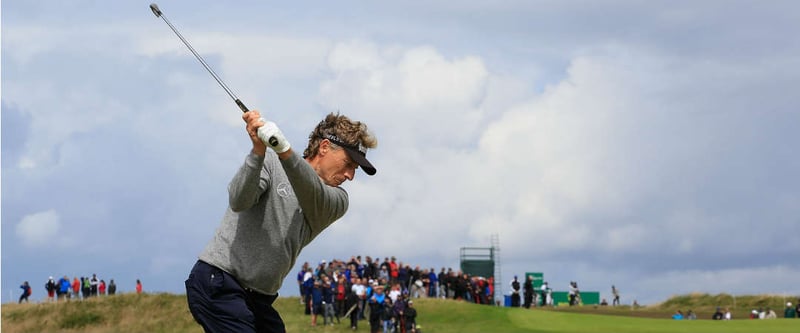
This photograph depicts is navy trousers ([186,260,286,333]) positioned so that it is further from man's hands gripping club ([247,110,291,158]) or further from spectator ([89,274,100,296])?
spectator ([89,274,100,296])

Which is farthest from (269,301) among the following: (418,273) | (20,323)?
(20,323)

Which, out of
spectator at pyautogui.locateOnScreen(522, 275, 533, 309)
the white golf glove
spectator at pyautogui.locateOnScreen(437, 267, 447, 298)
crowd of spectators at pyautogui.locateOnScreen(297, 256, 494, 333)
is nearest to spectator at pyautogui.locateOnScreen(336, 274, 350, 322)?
crowd of spectators at pyautogui.locateOnScreen(297, 256, 494, 333)

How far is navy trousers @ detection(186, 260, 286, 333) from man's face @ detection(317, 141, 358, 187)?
914 mm

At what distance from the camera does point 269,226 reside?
24.7 feet

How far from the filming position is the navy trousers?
7656mm

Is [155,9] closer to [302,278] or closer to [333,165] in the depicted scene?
[333,165]

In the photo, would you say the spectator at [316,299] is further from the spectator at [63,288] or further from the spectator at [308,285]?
the spectator at [63,288]

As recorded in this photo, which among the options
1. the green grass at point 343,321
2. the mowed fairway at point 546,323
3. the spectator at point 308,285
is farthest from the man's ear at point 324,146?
the spectator at point 308,285

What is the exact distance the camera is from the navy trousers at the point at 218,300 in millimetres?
7656

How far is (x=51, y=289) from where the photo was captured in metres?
70.1

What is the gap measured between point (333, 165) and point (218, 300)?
45.9 inches

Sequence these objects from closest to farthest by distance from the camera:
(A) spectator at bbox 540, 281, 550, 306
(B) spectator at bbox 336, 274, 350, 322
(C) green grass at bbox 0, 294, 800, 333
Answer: (B) spectator at bbox 336, 274, 350, 322 → (C) green grass at bbox 0, 294, 800, 333 → (A) spectator at bbox 540, 281, 550, 306

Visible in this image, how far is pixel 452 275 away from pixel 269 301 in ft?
181

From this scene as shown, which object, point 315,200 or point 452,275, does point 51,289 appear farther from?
point 315,200
